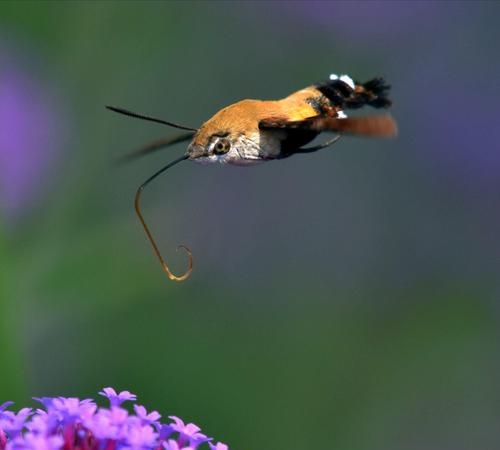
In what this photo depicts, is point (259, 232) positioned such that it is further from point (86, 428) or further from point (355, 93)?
point (86, 428)

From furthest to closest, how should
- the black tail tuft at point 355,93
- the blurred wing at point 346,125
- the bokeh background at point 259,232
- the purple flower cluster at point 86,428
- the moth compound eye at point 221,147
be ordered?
the bokeh background at point 259,232, the black tail tuft at point 355,93, the moth compound eye at point 221,147, the blurred wing at point 346,125, the purple flower cluster at point 86,428

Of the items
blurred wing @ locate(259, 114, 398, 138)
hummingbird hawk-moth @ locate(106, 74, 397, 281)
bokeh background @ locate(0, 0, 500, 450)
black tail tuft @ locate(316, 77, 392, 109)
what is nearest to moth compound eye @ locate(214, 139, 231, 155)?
hummingbird hawk-moth @ locate(106, 74, 397, 281)

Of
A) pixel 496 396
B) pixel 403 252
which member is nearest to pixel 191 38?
pixel 403 252

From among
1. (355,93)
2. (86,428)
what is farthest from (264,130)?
(86,428)

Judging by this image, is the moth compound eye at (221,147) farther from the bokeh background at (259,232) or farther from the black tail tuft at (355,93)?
the bokeh background at (259,232)

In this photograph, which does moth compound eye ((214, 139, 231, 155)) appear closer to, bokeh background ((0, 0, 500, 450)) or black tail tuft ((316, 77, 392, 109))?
black tail tuft ((316, 77, 392, 109))

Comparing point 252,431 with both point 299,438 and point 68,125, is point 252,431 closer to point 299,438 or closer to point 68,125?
point 299,438

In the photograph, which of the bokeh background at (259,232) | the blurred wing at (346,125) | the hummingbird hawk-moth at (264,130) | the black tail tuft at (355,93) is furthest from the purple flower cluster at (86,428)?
the bokeh background at (259,232)
